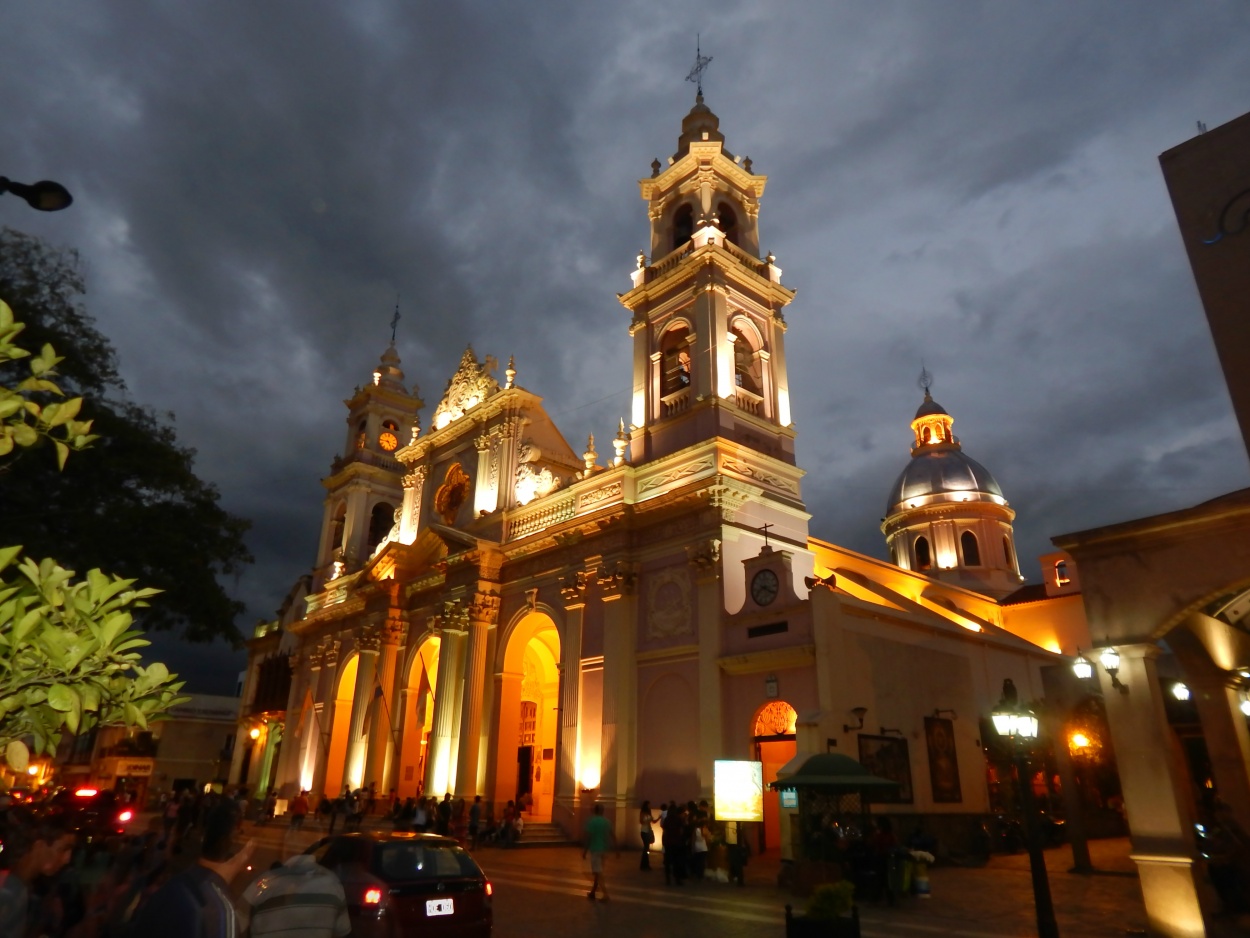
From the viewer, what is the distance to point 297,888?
471cm

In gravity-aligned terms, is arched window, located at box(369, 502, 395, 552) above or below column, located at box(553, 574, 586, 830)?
above

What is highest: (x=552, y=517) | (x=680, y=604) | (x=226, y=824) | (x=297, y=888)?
(x=552, y=517)

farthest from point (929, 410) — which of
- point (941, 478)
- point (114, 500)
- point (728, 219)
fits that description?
point (114, 500)

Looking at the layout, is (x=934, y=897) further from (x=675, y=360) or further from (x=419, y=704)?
(x=419, y=704)

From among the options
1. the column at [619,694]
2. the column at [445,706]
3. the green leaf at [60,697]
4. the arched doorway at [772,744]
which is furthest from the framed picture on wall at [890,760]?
the green leaf at [60,697]

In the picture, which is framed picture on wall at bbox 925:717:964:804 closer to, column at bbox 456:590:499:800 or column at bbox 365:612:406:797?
column at bbox 456:590:499:800

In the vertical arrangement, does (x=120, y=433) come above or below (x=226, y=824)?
above

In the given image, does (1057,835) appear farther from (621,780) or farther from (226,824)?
(226,824)

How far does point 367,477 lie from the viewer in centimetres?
4209

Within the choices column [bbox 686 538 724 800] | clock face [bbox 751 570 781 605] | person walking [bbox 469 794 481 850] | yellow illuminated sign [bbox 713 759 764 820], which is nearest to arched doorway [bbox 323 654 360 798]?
person walking [bbox 469 794 481 850]

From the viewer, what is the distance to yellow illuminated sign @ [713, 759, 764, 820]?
16.6 meters

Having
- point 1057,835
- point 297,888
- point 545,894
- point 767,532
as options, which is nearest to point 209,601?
point 545,894

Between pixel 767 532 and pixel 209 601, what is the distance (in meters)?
14.5

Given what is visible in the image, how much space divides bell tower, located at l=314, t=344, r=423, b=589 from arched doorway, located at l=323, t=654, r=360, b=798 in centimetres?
561
